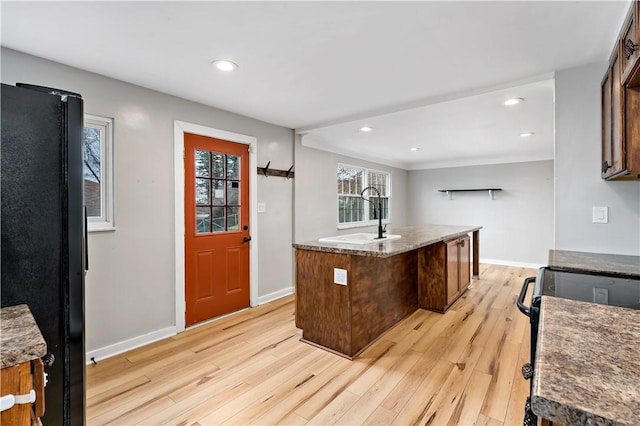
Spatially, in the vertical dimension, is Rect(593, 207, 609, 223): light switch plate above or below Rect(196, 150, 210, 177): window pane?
below

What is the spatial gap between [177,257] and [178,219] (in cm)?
37

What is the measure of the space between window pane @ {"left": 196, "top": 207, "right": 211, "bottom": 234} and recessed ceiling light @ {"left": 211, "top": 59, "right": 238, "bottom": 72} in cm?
144

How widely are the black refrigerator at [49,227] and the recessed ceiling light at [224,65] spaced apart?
1.24 metres

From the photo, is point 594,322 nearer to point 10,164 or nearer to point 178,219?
point 10,164

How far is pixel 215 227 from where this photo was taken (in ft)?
10.9

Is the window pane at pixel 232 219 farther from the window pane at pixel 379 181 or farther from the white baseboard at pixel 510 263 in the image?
the white baseboard at pixel 510 263

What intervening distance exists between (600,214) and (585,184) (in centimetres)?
24

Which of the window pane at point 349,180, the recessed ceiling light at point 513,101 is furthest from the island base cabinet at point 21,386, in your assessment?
the window pane at point 349,180

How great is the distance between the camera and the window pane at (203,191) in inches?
125

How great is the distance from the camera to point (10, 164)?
1.09m

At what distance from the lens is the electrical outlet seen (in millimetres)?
1174

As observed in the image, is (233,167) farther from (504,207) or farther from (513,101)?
(504,207)

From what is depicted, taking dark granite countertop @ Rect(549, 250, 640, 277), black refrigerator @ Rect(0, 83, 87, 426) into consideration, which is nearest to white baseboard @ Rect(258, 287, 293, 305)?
black refrigerator @ Rect(0, 83, 87, 426)

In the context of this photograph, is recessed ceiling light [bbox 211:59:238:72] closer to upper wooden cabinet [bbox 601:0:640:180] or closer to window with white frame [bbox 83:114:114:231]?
window with white frame [bbox 83:114:114:231]
